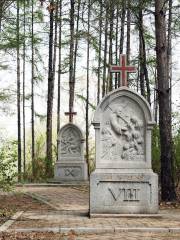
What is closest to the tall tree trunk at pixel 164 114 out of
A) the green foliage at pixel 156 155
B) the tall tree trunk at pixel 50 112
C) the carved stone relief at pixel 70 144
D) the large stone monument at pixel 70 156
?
the green foliage at pixel 156 155

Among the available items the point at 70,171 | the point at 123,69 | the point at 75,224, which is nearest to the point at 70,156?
the point at 70,171

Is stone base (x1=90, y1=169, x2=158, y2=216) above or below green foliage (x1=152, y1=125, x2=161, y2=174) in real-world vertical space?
below

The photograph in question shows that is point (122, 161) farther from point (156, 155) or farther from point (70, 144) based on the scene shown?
point (70, 144)

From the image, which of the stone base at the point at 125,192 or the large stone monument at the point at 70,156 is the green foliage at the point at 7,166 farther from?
the large stone monument at the point at 70,156

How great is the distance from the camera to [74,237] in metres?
7.45

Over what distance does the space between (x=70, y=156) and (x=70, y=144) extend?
0.48 m

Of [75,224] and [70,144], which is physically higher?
[70,144]

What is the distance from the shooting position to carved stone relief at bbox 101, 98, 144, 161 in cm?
1008

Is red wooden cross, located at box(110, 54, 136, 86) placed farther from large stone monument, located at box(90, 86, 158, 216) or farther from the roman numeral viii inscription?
the roman numeral viii inscription

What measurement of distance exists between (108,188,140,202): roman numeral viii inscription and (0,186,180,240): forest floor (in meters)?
0.43

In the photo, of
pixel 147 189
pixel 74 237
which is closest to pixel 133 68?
pixel 147 189

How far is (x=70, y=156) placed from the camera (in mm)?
20844

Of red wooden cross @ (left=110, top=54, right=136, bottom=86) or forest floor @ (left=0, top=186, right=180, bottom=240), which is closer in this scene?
forest floor @ (left=0, top=186, right=180, bottom=240)

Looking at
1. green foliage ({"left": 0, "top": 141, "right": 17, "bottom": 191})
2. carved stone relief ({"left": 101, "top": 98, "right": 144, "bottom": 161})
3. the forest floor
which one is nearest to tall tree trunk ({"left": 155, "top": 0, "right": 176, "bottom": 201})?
the forest floor
